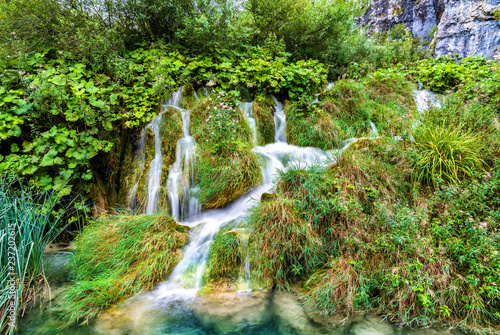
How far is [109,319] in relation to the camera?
2.70 metres

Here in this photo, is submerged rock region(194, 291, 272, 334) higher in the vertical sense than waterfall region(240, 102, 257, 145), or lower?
lower

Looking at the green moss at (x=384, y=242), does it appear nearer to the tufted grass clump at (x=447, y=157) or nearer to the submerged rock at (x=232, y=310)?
the tufted grass clump at (x=447, y=157)

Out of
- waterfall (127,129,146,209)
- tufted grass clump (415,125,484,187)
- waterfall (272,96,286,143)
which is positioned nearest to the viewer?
tufted grass clump (415,125,484,187)

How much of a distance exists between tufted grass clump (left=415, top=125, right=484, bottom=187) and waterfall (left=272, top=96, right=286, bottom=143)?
2.81 m

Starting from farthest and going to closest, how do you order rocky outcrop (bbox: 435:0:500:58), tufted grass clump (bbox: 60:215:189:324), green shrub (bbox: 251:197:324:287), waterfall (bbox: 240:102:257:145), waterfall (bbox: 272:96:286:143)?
rocky outcrop (bbox: 435:0:500:58), waterfall (bbox: 272:96:286:143), waterfall (bbox: 240:102:257:145), green shrub (bbox: 251:197:324:287), tufted grass clump (bbox: 60:215:189:324)

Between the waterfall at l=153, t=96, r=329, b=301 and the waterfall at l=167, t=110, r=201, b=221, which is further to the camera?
the waterfall at l=167, t=110, r=201, b=221

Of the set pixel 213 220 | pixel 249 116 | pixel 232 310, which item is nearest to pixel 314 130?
pixel 249 116

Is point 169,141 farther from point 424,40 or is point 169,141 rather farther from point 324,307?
point 424,40

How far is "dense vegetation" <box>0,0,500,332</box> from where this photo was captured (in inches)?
108

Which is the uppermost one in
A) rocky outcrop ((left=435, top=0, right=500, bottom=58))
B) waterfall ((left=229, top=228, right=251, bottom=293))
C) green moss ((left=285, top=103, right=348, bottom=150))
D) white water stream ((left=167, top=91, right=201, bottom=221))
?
rocky outcrop ((left=435, top=0, right=500, bottom=58))

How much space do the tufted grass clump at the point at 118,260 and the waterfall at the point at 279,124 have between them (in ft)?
10.3

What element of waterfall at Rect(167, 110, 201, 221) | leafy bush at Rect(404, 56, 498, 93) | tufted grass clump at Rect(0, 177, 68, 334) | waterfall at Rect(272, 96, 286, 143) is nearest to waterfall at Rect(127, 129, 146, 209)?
waterfall at Rect(167, 110, 201, 221)

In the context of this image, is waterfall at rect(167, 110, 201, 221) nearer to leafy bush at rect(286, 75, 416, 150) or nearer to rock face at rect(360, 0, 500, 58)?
leafy bush at rect(286, 75, 416, 150)

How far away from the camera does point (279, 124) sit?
6.06m
